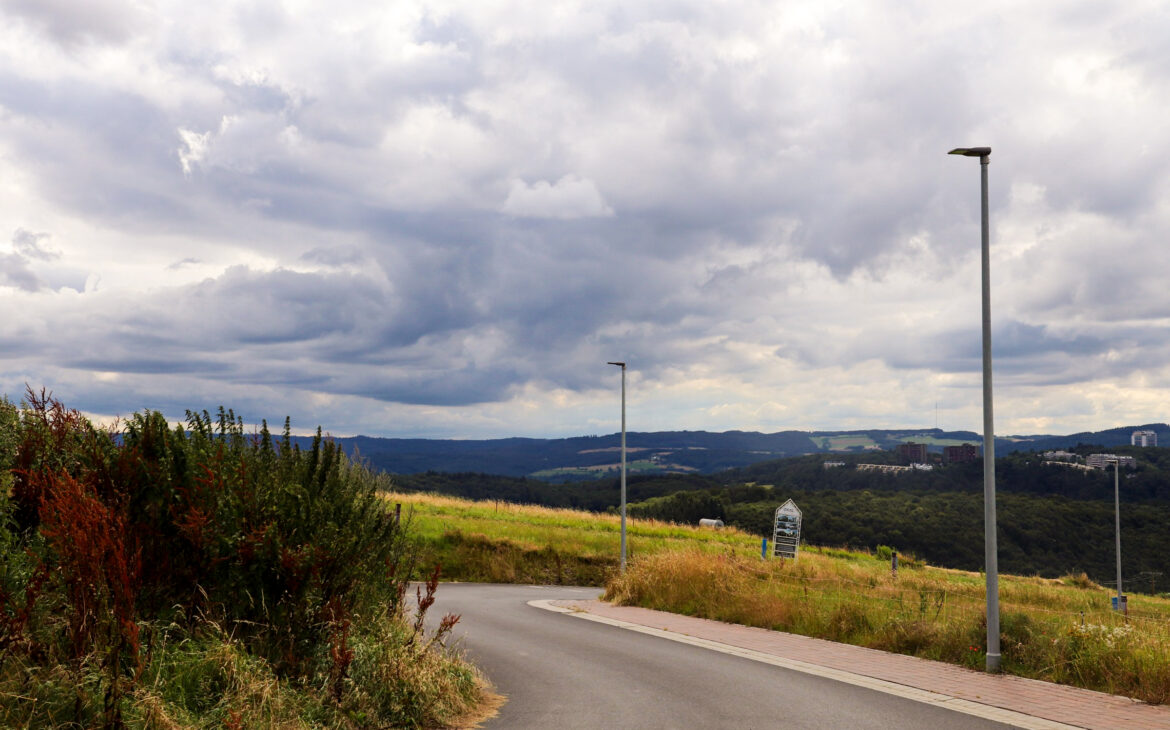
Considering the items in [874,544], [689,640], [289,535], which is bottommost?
[874,544]

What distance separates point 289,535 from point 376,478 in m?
3.33

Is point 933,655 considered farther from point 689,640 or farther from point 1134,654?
point 689,640

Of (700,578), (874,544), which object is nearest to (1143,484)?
(874,544)

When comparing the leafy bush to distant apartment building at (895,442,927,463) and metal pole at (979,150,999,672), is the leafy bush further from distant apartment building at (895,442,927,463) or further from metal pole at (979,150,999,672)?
distant apartment building at (895,442,927,463)

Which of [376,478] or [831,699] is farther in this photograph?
[376,478]

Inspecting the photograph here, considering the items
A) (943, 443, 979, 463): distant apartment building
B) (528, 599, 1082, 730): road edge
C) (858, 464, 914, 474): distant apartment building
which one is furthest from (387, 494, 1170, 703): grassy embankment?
(943, 443, 979, 463): distant apartment building

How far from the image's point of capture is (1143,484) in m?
132

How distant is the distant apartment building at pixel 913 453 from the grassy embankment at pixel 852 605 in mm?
144746

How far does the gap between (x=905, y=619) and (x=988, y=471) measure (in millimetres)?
3170

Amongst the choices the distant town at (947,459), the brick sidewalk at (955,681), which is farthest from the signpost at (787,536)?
the distant town at (947,459)

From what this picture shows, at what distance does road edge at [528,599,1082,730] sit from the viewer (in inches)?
393

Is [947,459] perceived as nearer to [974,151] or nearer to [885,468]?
[885,468]

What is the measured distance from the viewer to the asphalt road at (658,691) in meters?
9.73

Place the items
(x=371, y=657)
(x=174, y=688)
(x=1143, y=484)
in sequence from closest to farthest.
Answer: (x=174, y=688)
(x=371, y=657)
(x=1143, y=484)
